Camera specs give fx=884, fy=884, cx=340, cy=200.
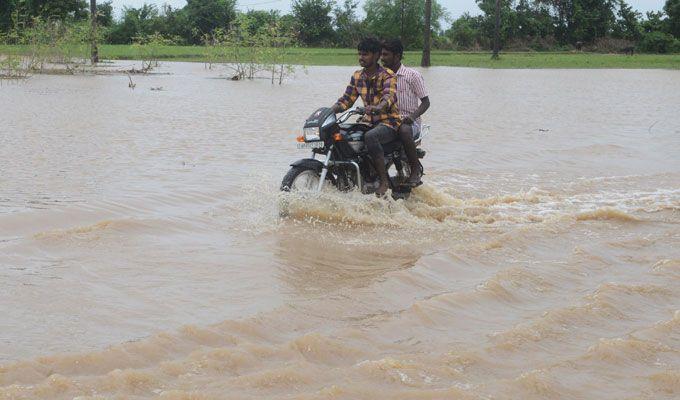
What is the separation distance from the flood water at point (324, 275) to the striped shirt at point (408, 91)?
95 centimetres

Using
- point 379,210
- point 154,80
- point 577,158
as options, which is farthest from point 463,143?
point 154,80

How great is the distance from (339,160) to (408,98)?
1.09 m

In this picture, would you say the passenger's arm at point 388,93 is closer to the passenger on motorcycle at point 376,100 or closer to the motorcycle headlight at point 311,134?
the passenger on motorcycle at point 376,100

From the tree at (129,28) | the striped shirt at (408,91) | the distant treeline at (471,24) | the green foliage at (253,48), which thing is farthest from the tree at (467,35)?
the striped shirt at (408,91)

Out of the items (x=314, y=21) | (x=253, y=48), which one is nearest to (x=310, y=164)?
(x=253, y=48)

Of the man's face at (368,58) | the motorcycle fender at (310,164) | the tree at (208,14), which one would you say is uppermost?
the tree at (208,14)

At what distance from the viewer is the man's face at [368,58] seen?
8438 mm

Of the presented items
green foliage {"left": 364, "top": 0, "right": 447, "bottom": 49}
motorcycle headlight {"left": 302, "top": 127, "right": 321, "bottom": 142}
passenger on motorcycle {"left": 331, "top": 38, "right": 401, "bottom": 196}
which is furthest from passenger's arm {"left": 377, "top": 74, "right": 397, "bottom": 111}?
green foliage {"left": 364, "top": 0, "right": 447, "bottom": 49}

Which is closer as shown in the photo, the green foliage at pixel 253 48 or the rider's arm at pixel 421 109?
the rider's arm at pixel 421 109

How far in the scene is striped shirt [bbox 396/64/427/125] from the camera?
895cm

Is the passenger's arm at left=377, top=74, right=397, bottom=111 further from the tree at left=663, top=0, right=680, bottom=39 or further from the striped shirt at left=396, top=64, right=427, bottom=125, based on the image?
the tree at left=663, top=0, right=680, bottom=39

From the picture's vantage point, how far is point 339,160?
850 cm

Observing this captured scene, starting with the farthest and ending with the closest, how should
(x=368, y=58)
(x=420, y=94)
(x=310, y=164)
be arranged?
1. (x=420, y=94)
2. (x=368, y=58)
3. (x=310, y=164)

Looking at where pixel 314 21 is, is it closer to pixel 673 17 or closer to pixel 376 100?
pixel 673 17
